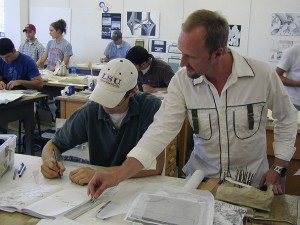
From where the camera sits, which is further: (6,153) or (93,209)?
(6,153)

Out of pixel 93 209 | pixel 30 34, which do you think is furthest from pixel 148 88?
pixel 30 34

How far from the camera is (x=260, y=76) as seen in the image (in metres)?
1.49

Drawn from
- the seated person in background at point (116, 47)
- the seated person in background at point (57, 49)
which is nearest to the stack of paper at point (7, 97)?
the seated person in background at point (57, 49)

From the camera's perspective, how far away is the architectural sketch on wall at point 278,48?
581cm

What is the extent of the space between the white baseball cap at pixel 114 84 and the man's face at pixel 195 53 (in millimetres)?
299

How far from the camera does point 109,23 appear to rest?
6.93m

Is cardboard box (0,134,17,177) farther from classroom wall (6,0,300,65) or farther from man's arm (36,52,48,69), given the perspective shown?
man's arm (36,52,48,69)

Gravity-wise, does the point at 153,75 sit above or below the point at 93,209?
above

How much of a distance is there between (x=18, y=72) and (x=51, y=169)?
2.72m

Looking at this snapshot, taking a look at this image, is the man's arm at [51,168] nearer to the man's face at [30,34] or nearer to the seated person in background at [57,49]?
the seated person in background at [57,49]

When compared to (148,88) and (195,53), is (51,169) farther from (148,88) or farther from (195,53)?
(148,88)

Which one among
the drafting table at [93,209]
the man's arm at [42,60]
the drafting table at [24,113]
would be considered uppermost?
the man's arm at [42,60]

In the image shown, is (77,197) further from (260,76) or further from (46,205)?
(260,76)

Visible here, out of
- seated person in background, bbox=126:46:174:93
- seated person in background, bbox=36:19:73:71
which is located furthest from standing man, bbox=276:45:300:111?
seated person in background, bbox=36:19:73:71
